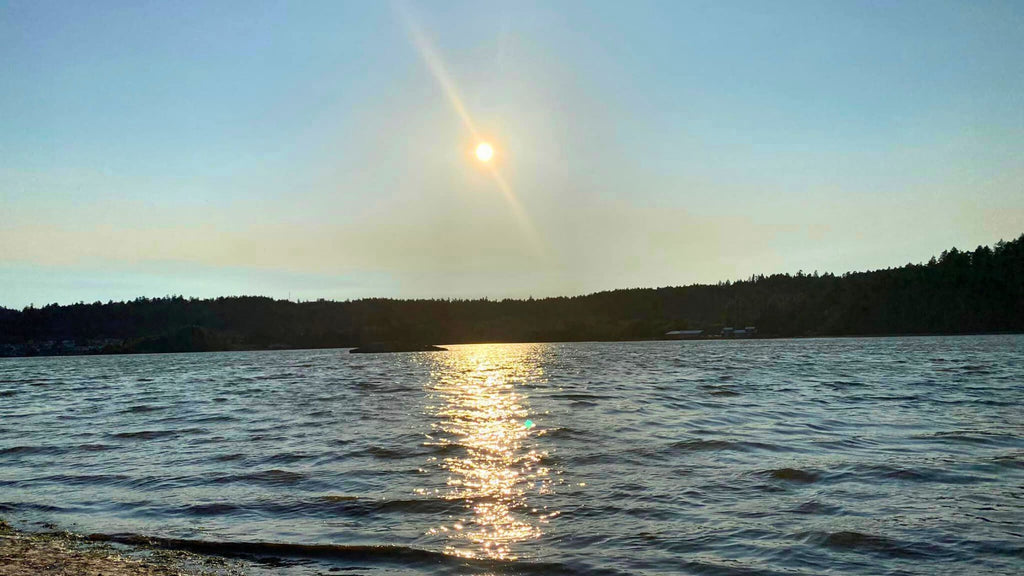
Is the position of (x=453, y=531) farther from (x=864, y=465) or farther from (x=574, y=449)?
(x=864, y=465)

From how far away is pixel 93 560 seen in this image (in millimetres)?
10039

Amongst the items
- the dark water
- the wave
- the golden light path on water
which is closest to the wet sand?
the wave

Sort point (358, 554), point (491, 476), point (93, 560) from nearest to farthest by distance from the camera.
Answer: point (93, 560) → point (358, 554) → point (491, 476)

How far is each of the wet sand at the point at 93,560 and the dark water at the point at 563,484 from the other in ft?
2.41

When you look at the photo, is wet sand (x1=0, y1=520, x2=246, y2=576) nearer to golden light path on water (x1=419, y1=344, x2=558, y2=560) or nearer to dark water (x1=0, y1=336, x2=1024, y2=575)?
dark water (x1=0, y1=336, x2=1024, y2=575)

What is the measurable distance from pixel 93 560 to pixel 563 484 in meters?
8.66

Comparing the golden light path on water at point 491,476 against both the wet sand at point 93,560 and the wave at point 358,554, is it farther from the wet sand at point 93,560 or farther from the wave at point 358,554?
the wet sand at point 93,560

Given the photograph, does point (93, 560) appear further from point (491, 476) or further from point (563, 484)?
point (563, 484)

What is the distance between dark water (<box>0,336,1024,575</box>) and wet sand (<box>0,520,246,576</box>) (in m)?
0.74

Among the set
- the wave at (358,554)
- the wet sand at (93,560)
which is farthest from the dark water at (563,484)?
the wet sand at (93,560)

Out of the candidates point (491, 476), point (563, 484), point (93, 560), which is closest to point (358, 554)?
point (93, 560)

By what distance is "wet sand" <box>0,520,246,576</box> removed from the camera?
9.44 metres

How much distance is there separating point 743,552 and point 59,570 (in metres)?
9.25

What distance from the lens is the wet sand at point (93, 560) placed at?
9.44 metres
